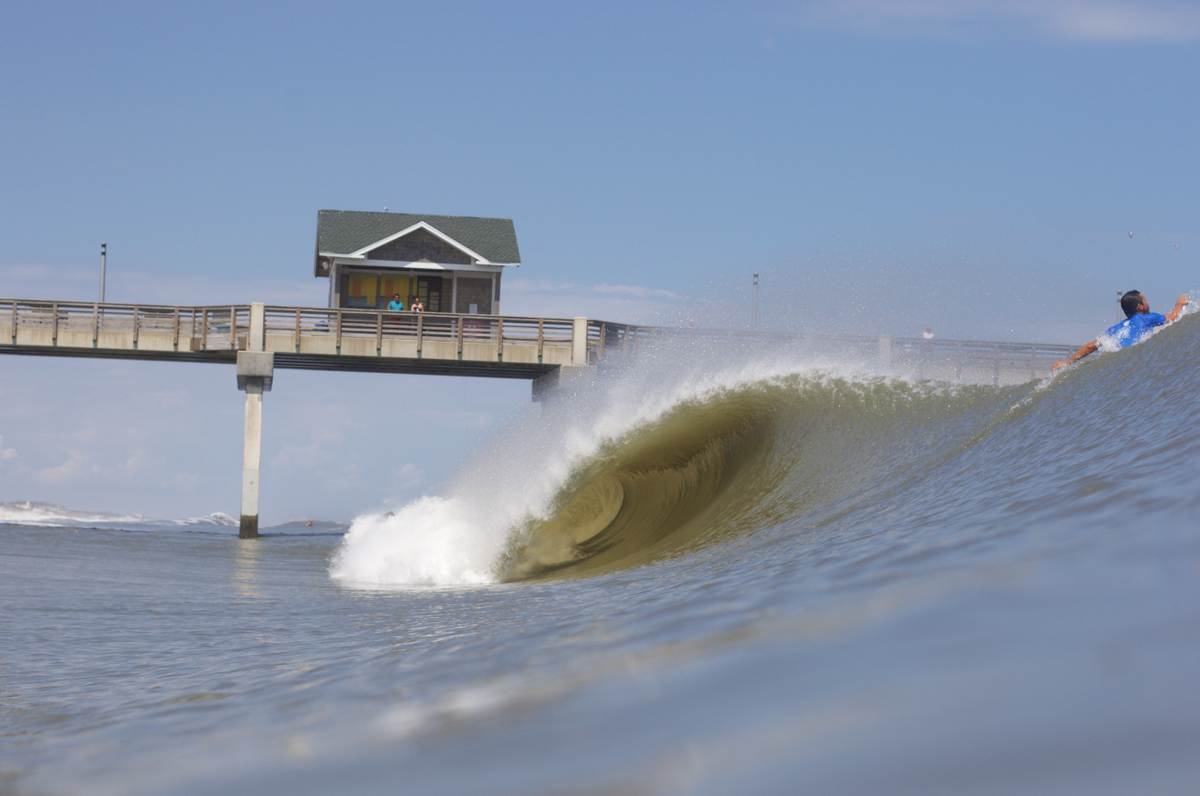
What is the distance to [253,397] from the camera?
70.1 feet

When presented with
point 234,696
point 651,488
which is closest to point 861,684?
point 234,696

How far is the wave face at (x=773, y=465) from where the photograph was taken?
3967 mm

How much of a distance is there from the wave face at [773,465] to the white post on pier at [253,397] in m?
9.20

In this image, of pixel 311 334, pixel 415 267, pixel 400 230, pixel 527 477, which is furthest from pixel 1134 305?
pixel 400 230

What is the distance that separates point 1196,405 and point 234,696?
4.05 meters

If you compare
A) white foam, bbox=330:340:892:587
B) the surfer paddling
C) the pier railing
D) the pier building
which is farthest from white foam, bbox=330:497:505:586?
the pier building

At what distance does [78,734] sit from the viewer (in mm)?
2482

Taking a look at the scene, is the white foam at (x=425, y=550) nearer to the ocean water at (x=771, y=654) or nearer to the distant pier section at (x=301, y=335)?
the ocean water at (x=771, y=654)

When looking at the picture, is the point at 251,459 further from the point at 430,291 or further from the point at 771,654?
the point at 771,654

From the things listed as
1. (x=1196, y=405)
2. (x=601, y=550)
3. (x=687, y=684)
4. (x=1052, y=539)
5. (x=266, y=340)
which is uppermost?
(x=266, y=340)

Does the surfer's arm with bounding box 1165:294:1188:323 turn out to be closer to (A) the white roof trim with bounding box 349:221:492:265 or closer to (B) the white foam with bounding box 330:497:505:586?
(B) the white foam with bounding box 330:497:505:586

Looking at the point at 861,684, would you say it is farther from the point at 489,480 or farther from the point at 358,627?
the point at 489,480

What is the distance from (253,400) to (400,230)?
10339mm

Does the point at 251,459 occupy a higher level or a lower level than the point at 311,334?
lower
